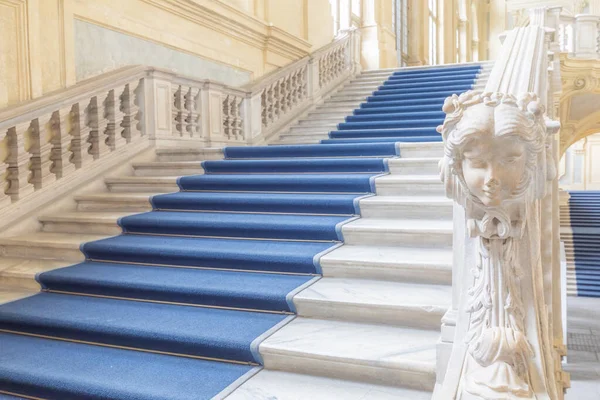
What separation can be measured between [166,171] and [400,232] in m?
2.57

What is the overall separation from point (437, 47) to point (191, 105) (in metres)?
14.4

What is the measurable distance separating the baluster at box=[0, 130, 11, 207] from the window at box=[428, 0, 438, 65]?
15.4m

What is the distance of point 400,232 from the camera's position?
128 inches

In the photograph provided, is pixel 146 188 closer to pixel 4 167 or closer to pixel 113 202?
pixel 113 202

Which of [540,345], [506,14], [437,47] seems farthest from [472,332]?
[506,14]

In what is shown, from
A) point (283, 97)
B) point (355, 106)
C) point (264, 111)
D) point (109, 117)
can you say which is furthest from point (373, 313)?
point (355, 106)

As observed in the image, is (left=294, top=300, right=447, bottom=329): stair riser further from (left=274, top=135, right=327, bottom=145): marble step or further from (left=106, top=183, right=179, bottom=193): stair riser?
(left=274, top=135, right=327, bottom=145): marble step

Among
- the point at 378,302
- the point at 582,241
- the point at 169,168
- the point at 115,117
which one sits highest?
the point at 115,117

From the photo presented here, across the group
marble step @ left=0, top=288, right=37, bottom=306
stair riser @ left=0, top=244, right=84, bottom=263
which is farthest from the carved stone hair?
stair riser @ left=0, top=244, right=84, bottom=263

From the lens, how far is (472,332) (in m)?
1.77

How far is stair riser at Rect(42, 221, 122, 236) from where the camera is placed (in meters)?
4.05

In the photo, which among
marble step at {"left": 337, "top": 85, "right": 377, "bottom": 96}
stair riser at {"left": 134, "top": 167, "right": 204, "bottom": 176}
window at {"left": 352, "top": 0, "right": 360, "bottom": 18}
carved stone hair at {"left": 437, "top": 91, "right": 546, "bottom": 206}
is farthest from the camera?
window at {"left": 352, "top": 0, "right": 360, "bottom": 18}

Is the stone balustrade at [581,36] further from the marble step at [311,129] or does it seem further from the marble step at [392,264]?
the marble step at [392,264]

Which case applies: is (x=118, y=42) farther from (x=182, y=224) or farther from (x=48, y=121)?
(x=182, y=224)
